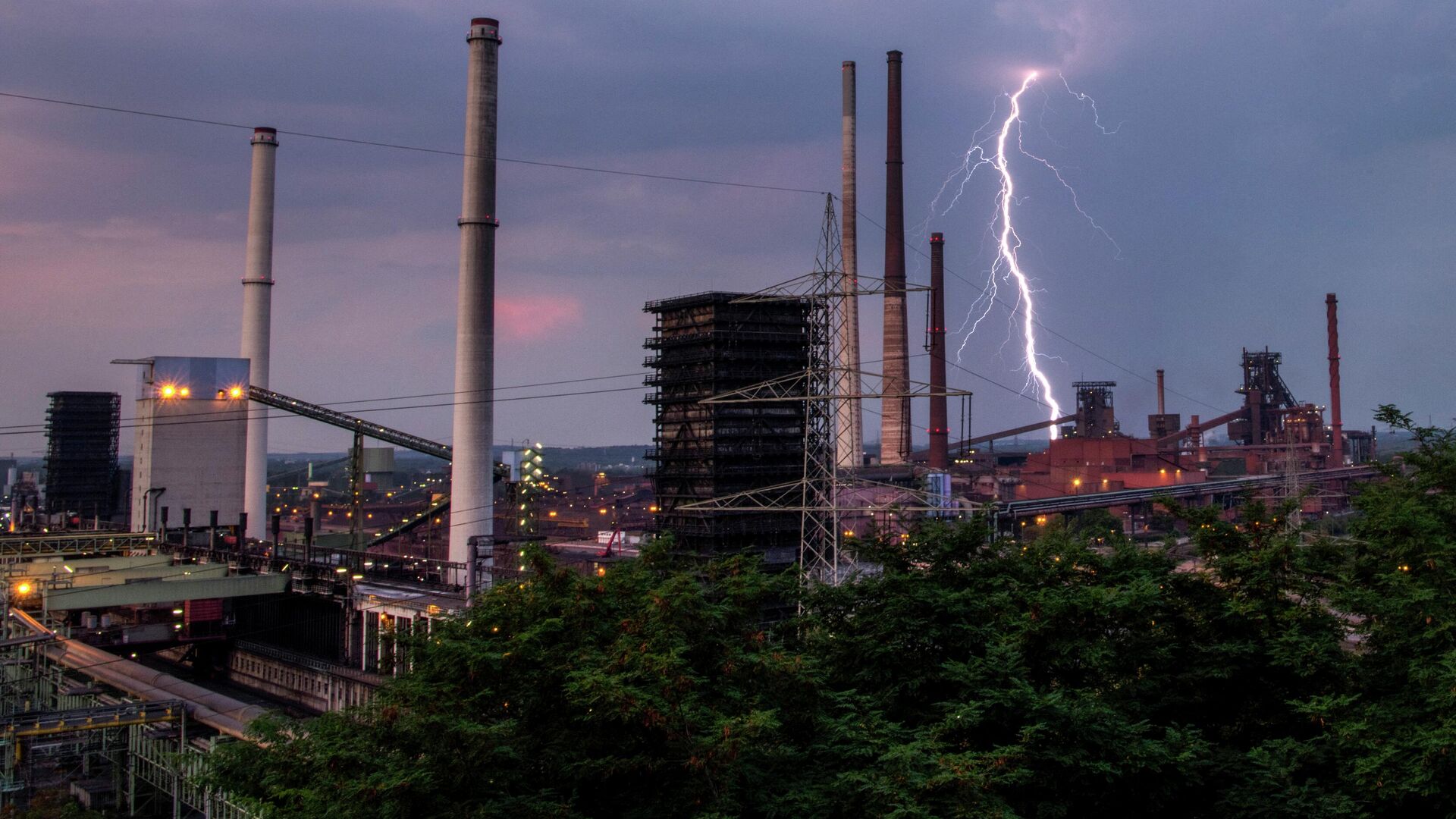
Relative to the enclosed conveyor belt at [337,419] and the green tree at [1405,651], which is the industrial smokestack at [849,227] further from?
the green tree at [1405,651]

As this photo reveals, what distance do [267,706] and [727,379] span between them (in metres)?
27.7

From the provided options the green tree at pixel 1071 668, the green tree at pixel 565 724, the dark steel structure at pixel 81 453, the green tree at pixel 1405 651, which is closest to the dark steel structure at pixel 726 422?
the green tree at pixel 1071 668

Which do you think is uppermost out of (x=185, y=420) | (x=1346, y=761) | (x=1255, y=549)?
(x=185, y=420)

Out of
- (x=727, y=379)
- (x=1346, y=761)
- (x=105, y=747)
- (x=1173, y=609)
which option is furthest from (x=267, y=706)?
(x=1346, y=761)

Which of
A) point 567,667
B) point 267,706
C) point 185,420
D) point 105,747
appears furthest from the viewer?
point 185,420

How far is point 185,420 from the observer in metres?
70.7

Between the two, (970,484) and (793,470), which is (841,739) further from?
(970,484)

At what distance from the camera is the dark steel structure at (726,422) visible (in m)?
59.2

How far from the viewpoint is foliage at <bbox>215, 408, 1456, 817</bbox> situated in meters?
13.9

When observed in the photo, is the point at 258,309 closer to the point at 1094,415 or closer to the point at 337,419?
the point at 337,419

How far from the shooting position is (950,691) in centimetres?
1836

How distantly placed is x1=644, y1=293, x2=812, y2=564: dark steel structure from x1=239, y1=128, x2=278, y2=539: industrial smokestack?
29.8 meters

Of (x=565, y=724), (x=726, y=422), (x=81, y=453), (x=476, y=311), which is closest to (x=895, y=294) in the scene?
(x=726, y=422)

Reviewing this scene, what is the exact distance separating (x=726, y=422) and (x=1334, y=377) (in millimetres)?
85356
